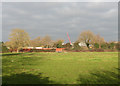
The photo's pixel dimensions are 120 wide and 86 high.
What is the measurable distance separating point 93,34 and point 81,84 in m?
54.4

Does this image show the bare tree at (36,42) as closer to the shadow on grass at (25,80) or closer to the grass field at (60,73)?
the grass field at (60,73)

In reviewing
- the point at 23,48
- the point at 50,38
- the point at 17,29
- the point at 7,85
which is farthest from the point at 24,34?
the point at 7,85

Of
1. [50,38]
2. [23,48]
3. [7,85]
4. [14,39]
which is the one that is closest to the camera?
[7,85]

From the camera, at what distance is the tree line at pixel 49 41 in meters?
48.1

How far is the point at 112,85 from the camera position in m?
4.86

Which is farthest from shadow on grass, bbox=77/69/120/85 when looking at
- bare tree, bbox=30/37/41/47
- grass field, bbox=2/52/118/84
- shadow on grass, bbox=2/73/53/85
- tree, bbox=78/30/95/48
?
bare tree, bbox=30/37/41/47

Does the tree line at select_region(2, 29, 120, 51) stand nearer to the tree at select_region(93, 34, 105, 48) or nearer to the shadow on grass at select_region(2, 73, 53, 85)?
the tree at select_region(93, 34, 105, 48)

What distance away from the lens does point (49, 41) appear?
7388 centimetres

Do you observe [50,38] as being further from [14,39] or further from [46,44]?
[14,39]

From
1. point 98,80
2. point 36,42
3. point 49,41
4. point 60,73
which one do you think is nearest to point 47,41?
point 49,41

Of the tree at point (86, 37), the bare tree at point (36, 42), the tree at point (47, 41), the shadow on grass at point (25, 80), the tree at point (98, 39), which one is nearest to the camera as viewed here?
the shadow on grass at point (25, 80)

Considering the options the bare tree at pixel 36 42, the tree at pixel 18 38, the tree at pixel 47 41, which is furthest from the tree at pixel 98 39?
the bare tree at pixel 36 42

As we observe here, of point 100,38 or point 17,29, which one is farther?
point 100,38

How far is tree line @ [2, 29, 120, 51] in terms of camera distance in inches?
1893
